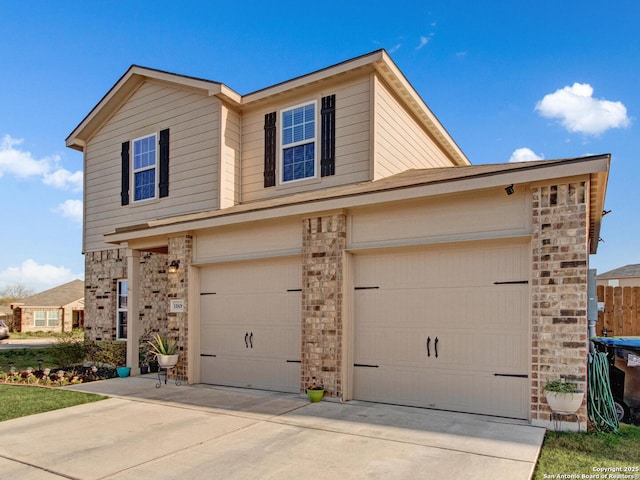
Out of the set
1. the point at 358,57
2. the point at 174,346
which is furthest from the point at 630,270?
the point at 174,346

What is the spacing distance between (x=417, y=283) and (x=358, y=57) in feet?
15.6

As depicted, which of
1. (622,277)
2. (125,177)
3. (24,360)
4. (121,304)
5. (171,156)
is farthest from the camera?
(622,277)

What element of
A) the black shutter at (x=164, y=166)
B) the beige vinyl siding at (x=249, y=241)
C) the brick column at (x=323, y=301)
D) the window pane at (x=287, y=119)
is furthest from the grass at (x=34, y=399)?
the window pane at (x=287, y=119)

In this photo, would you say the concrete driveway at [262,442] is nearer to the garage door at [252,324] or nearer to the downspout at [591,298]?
the garage door at [252,324]

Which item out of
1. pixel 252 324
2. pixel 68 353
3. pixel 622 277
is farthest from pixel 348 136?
pixel 622 277

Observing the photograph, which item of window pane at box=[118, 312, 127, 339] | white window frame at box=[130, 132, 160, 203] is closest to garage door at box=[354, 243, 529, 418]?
white window frame at box=[130, 132, 160, 203]

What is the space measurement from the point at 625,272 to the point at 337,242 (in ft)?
98.7

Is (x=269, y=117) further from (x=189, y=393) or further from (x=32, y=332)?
(x=32, y=332)

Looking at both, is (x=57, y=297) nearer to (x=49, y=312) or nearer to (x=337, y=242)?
(x=49, y=312)

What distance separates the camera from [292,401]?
720cm

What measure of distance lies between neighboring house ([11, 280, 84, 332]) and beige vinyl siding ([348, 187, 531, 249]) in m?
32.8

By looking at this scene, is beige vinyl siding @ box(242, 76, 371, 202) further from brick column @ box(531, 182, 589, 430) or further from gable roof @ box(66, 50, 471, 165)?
brick column @ box(531, 182, 589, 430)

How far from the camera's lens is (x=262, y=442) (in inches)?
203

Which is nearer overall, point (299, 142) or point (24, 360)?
point (299, 142)
